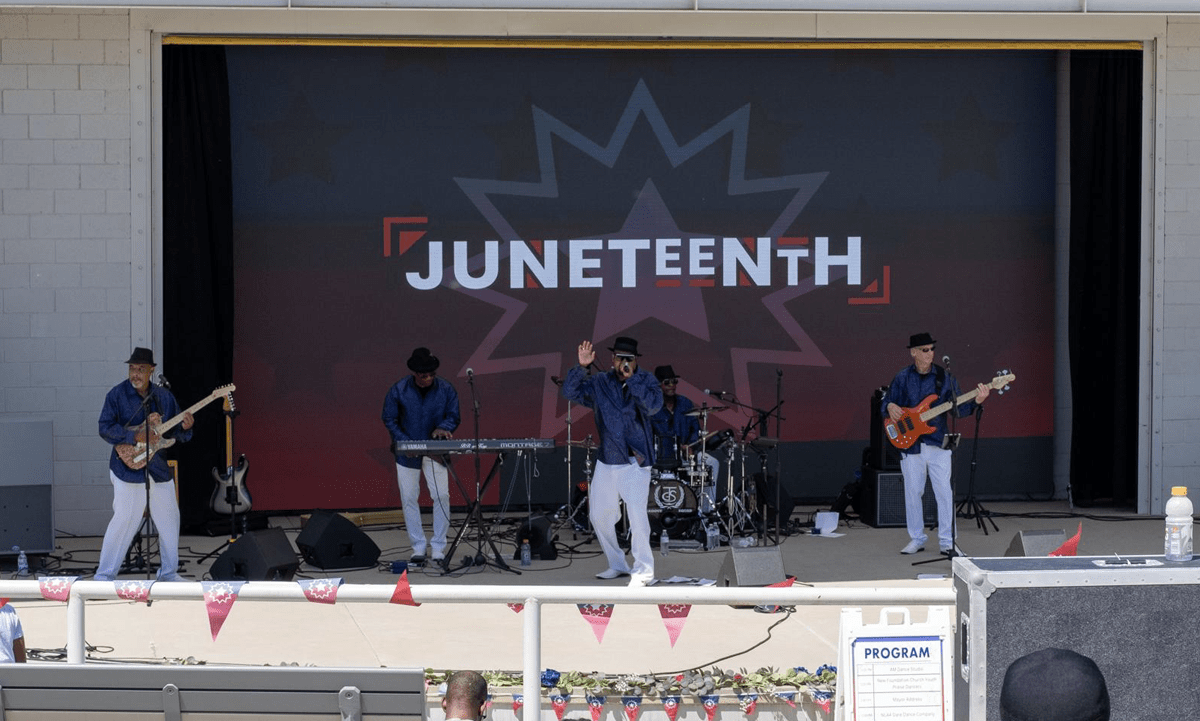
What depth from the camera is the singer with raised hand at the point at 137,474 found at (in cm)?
1032

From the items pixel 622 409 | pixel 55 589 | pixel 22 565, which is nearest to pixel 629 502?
pixel 622 409

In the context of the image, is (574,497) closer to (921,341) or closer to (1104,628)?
(921,341)

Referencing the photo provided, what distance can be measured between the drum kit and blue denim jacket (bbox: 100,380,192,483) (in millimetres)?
3585

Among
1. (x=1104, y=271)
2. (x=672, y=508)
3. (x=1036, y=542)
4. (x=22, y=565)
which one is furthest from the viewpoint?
(x=1104, y=271)

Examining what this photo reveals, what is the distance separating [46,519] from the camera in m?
11.5

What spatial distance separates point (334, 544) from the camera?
11.2 meters

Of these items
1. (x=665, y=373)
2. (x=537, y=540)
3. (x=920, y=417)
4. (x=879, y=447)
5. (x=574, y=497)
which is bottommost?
(x=537, y=540)

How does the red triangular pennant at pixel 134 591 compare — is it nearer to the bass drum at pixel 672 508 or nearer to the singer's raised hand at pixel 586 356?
the singer's raised hand at pixel 586 356

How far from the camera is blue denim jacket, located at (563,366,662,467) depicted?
34.6ft

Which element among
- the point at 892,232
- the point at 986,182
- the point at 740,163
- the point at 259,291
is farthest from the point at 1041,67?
the point at 259,291

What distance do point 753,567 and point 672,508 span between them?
2.79m

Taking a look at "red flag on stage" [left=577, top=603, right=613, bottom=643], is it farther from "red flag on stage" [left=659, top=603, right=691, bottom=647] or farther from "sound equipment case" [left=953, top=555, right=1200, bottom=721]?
"sound equipment case" [left=953, top=555, right=1200, bottom=721]

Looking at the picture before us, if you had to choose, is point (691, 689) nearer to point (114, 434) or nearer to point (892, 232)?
point (114, 434)

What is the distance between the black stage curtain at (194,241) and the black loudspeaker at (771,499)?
4.65 m
